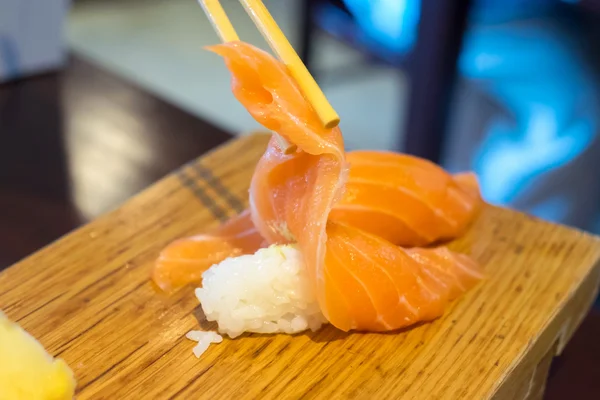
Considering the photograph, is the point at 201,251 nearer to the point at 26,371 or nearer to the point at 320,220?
the point at 320,220

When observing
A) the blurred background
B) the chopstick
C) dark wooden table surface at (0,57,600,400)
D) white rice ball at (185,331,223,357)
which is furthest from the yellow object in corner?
the blurred background

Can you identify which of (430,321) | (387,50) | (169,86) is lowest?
(169,86)

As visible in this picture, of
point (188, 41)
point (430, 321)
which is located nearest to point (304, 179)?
point (430, 321)

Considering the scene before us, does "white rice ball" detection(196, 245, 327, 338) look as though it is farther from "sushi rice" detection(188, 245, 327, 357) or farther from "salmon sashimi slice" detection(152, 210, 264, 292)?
"salmon sashimi slice" detection(152, 210, 264, 292)

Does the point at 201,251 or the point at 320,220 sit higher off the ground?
the point at 320,220

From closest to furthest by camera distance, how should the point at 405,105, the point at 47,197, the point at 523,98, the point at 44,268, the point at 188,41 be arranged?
the point at 44,268, the point at 47,197, the point at 405,105, the point at 523,98, the point at 188,41

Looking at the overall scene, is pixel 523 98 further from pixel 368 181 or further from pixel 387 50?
pixel 368 181

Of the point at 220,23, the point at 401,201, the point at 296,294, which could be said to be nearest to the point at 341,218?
the point at 401,201

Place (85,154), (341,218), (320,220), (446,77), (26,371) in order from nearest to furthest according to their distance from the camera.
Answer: (26,371) → (320,220) → (341,218) → (85,154) → (446,77)
